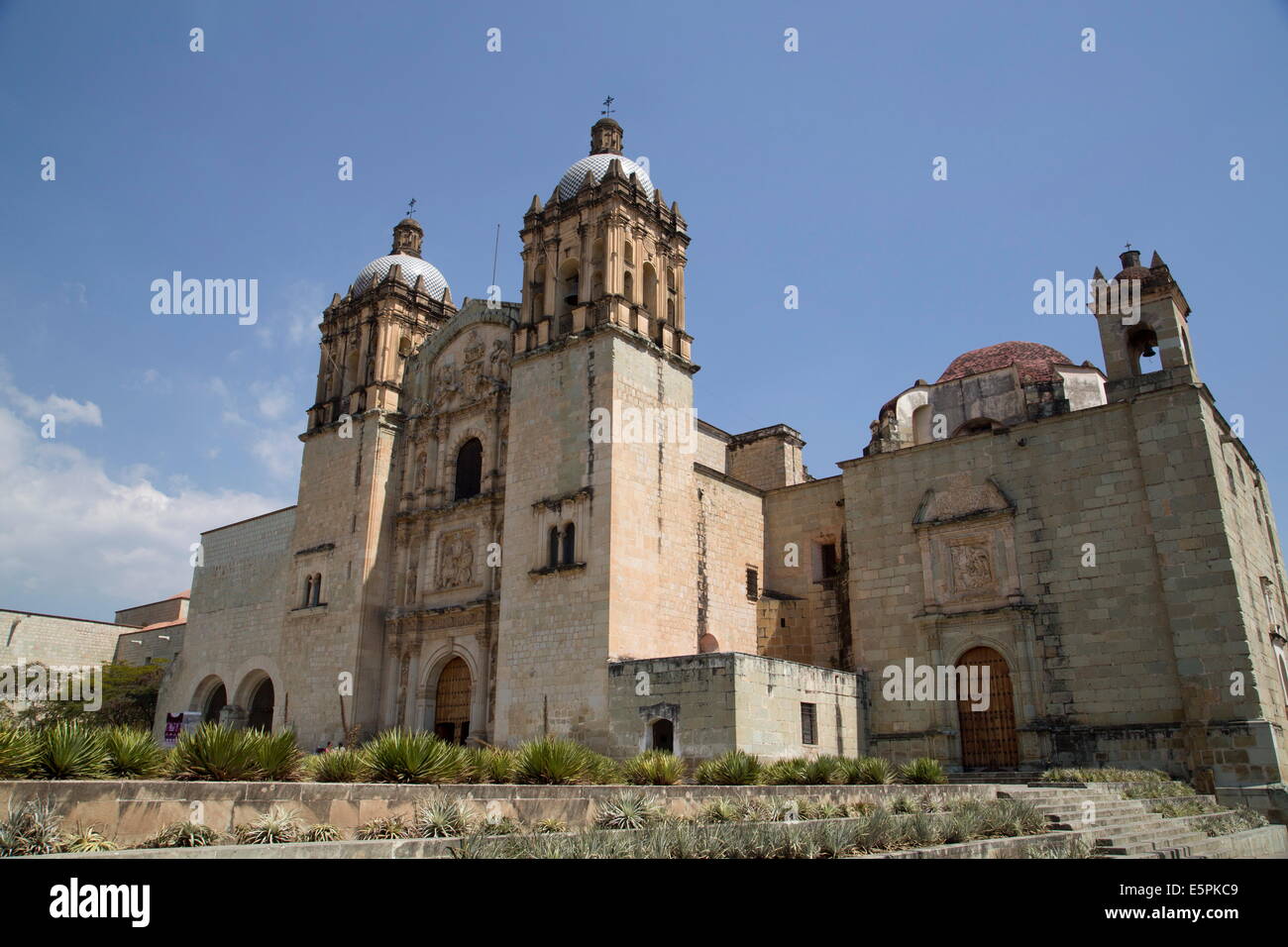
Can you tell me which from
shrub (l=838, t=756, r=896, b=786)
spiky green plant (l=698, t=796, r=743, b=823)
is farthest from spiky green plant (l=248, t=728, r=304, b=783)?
shrub (l=838, t=756, r=896, b=786)

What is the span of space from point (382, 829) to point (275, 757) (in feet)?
7.93

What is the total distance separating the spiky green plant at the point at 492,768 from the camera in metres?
12.8

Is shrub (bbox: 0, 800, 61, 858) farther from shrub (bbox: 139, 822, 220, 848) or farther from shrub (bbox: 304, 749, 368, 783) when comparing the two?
shrub (bbox: 304, 749, 368, 783)

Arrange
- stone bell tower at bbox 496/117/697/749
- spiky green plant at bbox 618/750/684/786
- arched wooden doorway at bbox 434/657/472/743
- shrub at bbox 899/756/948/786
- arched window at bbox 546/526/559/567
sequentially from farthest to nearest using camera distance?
arched wooden doorway at bbox 434/657/472/743 < arched window at bbox 546/526/559/567 < stone bell tower at bbox 496/117/697/749 < shrub at bbox 899/756/948/786 < spiky green plant at bbox 618/750/684/786

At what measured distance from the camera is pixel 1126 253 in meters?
22.9

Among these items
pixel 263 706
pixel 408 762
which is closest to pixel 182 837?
pixel 408 762

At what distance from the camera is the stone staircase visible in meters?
11.3

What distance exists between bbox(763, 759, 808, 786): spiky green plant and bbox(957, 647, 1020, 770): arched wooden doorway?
19.2 feet

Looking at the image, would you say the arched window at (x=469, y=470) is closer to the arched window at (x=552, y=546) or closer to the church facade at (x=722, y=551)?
the church facade at (x=722, y=551)

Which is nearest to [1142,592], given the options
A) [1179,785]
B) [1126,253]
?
[1179,785]

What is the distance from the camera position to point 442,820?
8781 millimetres
